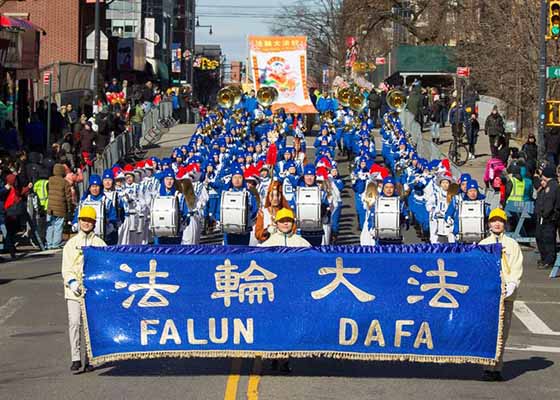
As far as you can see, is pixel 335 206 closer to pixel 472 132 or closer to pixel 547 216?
pixel 547 216

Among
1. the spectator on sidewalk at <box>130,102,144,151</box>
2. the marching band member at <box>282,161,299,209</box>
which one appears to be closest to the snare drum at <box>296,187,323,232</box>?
the marching band member at <box>282,161,299,209</box>

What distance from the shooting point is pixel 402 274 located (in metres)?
10.8

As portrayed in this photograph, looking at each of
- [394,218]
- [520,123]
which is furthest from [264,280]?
[520,123]

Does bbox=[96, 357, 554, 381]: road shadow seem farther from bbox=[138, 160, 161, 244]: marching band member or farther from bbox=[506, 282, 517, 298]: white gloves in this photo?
bbox=[138, 160, 161, 244]: marching band member

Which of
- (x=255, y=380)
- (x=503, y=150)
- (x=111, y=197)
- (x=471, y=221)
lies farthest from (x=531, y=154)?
(x=255, y=380)

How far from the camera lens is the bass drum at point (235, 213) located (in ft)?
67.2

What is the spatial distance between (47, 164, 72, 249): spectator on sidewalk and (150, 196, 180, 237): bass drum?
355cm

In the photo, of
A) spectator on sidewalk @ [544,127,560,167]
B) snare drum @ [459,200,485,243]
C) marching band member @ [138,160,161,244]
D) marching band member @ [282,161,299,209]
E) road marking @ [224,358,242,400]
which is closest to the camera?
road marking @ [224,358,242,400]

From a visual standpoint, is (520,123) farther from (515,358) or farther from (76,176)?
(515,358)

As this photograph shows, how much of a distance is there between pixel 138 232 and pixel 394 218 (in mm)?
4687

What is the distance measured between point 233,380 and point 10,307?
5878 millimetres

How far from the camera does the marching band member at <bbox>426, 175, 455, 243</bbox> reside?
818 inches

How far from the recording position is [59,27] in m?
53.8

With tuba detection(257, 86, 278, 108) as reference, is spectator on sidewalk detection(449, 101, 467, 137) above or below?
below
